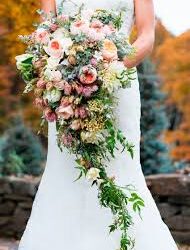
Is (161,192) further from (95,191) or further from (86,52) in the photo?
(86,52)

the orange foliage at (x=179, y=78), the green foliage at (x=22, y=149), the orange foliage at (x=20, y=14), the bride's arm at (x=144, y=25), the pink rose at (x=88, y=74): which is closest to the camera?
the pink rose at (x=88, y=74)

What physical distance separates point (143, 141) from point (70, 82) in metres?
10.3

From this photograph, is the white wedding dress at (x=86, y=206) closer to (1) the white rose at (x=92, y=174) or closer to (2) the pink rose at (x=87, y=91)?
(1) the white rose at (x=92, y=174)

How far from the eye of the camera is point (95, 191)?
4.21 meters

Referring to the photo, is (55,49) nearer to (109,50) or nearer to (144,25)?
(109,50)

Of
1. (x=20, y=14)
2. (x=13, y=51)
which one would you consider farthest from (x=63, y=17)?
(x=13, y=51)

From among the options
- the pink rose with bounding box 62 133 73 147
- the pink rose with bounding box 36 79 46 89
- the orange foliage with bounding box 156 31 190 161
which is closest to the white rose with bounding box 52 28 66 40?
the pink rose with bounding box 36 79 46 89

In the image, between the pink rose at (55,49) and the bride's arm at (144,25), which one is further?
the bride's arm at (144,25)

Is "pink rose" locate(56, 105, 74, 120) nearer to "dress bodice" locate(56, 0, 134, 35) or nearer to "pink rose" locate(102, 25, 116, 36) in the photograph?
"pink rose" locate(102, 25, 116, 36)

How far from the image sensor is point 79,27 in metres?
3.74

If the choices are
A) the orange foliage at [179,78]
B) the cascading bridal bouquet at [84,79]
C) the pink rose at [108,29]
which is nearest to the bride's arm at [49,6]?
the cascading bridal bouquet at [84,79]

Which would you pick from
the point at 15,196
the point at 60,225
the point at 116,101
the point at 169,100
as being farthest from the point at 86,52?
the point at 169,100

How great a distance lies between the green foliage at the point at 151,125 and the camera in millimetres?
13750

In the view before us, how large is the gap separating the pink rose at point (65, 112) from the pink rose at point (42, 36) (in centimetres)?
34
